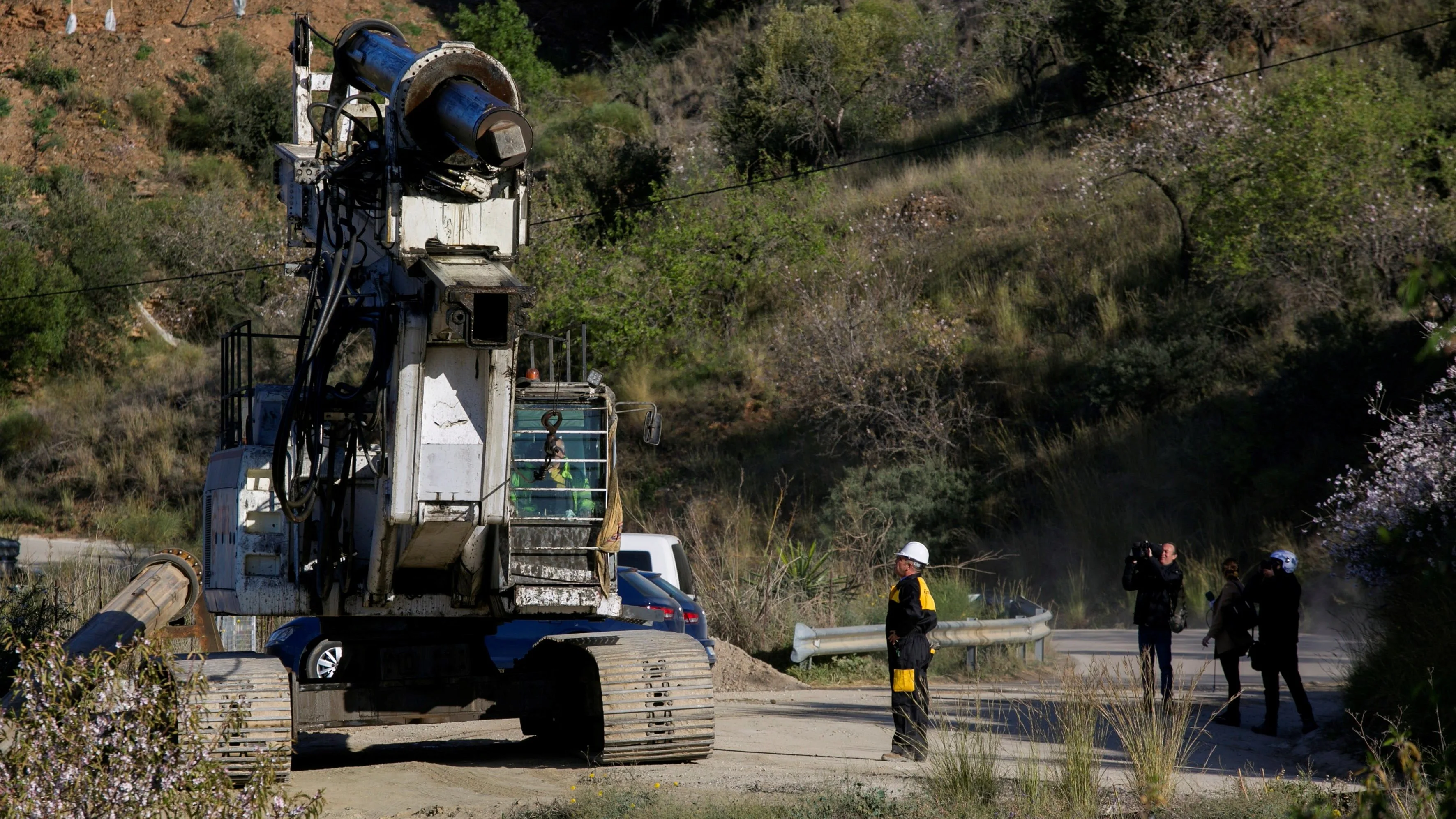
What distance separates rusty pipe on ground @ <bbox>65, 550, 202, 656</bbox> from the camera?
513 inches

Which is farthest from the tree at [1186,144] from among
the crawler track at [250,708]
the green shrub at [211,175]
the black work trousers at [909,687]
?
the green shrub at [211,175]

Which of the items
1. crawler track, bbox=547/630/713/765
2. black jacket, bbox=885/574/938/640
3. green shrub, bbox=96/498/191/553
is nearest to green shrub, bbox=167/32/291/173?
green shrub, bbox=96/498/191/553

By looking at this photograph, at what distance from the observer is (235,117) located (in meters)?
51.7

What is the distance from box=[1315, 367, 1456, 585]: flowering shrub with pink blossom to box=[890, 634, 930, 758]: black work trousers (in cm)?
405

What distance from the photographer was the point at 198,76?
54.2 m

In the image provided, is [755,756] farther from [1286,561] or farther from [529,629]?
[1286,561]

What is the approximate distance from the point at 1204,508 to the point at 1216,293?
6.02m

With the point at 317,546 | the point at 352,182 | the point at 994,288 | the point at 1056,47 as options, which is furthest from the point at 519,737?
the point at 1056,47

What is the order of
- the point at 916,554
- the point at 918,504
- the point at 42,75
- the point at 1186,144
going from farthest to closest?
1. the point at 42,75
2. the point at 1186,144
3. the point at 918,504
4. the point at 916,554

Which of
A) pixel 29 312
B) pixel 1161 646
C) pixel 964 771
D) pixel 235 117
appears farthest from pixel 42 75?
pixel 964 771

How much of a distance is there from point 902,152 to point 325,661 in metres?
30.7

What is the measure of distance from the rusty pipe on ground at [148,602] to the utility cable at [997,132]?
1646cm

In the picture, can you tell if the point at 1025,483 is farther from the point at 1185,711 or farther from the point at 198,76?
the point at 198,76

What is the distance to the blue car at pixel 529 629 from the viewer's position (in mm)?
13211
